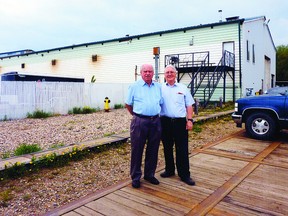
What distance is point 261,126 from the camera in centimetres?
683

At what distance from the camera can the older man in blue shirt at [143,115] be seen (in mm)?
3555

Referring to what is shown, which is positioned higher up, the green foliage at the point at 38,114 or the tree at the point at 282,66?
the tree at the point at 282,66

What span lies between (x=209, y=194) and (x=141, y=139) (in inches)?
46.4

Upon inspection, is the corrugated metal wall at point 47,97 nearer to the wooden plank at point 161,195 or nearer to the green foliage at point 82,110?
the green foliage at point 82,110

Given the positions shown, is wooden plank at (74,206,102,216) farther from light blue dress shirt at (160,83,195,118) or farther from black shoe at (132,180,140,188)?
light blue dress shirt at (160,83,195,118)

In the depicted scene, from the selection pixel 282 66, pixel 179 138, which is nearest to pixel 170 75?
pixel 179 138

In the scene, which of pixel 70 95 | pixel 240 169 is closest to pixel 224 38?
pixel 70 95

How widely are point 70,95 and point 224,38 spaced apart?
11.8 metres

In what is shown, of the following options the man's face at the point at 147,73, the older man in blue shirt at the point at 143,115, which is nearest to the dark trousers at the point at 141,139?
the older man in blue shirt at the point at 143,115

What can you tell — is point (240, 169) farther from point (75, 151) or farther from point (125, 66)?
point (125, 66)

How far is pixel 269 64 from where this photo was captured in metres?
27.4

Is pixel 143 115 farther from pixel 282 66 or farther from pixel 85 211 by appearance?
pixel 282 66

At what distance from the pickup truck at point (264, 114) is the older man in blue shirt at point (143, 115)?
14.0 feet

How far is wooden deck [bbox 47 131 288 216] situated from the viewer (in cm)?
292
